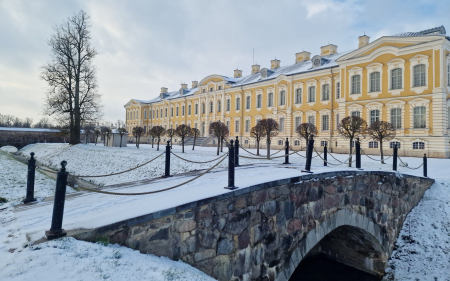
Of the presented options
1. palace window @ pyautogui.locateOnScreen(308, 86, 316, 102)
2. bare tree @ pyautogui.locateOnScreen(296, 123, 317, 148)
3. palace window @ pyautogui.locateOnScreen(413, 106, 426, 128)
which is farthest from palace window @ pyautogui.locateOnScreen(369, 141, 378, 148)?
palace window @ pyautogui.locateOnScreen(308, 86, 316, 102)

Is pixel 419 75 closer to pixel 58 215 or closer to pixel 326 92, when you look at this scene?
pixel 326 92

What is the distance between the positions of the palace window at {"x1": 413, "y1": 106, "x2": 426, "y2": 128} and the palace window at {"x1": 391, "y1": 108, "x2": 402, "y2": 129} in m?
1.02

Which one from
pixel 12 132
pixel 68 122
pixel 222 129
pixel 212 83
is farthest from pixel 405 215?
pixel 12 132

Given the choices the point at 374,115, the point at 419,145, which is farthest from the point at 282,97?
the point at 419,145

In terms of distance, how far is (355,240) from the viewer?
8.41 meters

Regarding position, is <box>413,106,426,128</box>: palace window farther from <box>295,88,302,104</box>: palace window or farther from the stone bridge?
the stone bridge

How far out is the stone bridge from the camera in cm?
353

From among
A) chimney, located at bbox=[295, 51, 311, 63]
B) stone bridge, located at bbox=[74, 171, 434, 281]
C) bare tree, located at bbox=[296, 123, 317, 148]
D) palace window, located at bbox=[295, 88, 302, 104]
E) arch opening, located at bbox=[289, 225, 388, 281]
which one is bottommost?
arch opening, located at bbox=[289, 225, 388, 281]

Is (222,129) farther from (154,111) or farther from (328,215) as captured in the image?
(154,111)

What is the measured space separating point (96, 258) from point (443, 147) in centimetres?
2422

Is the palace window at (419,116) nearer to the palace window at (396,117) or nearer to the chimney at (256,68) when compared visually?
the palace window at (396,117)

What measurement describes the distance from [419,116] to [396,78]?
3600mm

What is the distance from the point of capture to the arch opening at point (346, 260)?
837cm

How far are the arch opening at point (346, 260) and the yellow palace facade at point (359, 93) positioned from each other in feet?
52.5
